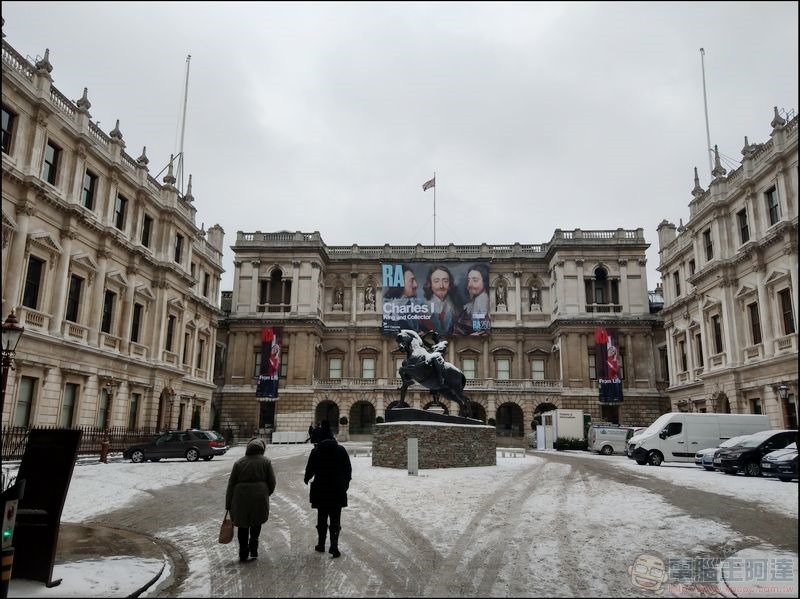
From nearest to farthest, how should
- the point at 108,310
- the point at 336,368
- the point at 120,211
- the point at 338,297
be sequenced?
1. the point at 108,310
2. the point at 120,211
3. the point at 336,368
4. the point at 338,297

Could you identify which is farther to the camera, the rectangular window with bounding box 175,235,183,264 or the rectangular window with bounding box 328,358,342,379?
the rectangular window with bounding box 328,358,342,379

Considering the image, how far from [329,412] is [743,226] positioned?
32.4 metres

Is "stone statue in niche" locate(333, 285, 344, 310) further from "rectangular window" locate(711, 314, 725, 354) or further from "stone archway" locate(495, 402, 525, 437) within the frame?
"rectangular window" locate(711, 314, 725, 354)

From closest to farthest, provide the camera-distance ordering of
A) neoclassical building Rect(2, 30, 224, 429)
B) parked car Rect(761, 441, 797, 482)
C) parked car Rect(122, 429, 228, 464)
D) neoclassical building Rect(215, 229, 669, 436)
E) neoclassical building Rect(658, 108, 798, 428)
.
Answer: parked car Rect(761, 441, 797, 482) < neoclassical building Rect(2, 30, 224, 429) < parked car Rect(122, 429, 228, 464) < neoclassical building Rect(658, 108, 798, 428) < neoclassical building Rect(215, 229, 669, 436)

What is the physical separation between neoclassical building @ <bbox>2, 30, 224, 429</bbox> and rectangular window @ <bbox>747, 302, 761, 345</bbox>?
102ft

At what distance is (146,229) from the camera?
32.5 m

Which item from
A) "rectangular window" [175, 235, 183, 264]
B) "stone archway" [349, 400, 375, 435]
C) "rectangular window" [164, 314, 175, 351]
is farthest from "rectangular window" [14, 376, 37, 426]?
"stone archway" [349, 400, 375, 435]

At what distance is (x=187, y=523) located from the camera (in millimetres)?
10555

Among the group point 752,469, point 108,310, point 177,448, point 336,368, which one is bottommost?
point 752,469

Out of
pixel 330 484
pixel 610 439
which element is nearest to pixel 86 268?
pixel 330 484

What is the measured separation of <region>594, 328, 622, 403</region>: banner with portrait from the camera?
42.9 m

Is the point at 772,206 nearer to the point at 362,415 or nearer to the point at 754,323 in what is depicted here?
the point at 754,323

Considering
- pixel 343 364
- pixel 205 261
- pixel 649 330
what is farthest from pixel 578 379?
pixel 205 261

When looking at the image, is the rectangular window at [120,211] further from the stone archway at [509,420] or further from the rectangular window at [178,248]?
the stone archway at [509,420]
